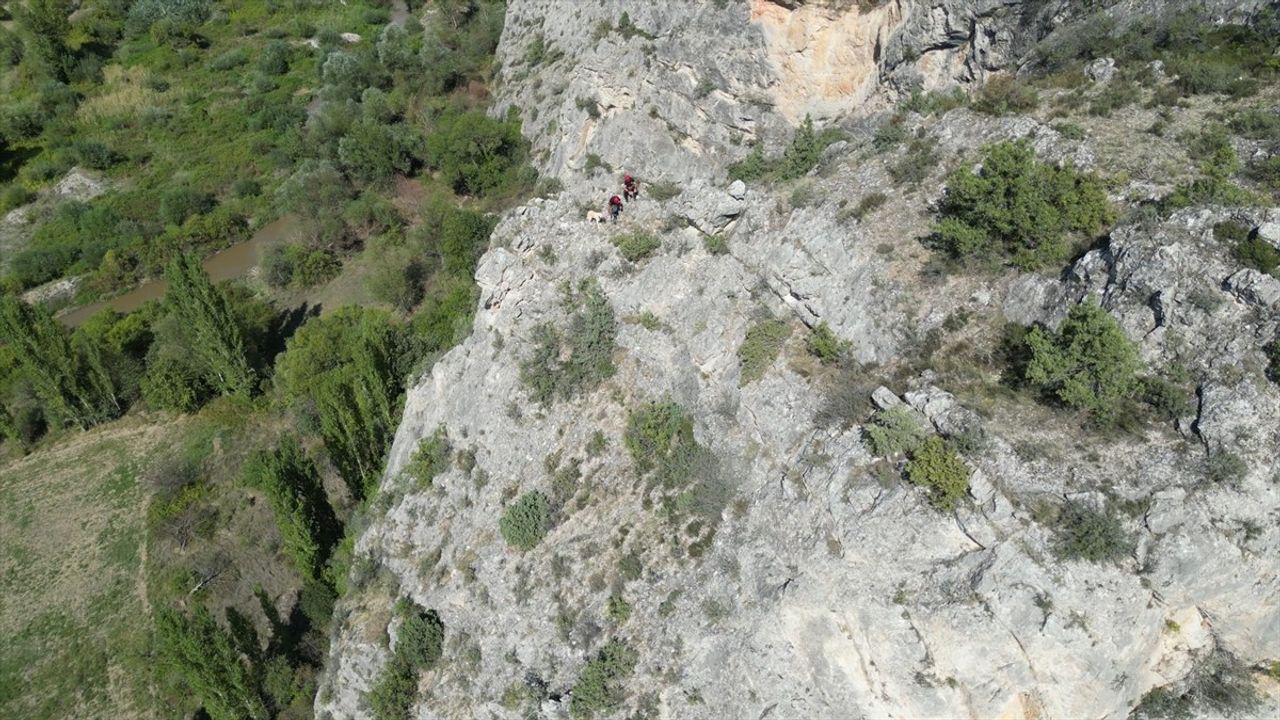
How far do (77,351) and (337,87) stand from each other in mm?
35829

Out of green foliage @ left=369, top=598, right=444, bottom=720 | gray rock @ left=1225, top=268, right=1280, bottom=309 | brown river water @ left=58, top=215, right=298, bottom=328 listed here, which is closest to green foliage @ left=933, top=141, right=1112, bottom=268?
gray rock @ left=1225, top=268, right=1280, bottom=309

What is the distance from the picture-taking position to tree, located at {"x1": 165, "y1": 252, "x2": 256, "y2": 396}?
43.8m

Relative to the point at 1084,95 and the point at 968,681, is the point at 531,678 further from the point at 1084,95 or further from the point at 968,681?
the point at 1084,95

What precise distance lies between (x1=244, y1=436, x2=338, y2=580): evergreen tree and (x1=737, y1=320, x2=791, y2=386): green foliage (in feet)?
69.6

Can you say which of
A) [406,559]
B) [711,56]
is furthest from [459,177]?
[406,559]

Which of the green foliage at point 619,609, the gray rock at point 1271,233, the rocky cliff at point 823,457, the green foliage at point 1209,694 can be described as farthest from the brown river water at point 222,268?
the green foliage at point 1209,694

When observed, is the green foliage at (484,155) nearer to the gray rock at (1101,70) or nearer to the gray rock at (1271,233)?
the gray rock at (1101,70)

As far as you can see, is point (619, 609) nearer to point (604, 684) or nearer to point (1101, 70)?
point (604, 684)

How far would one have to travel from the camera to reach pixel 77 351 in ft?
156

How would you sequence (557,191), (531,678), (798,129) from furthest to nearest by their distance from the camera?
(557,191) → (798,129) → (531,678)

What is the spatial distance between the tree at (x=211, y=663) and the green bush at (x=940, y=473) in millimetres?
26732

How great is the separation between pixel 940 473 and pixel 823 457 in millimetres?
3606

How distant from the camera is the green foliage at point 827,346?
84.8 ft

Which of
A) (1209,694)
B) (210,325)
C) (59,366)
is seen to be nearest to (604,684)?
(1209,694)
